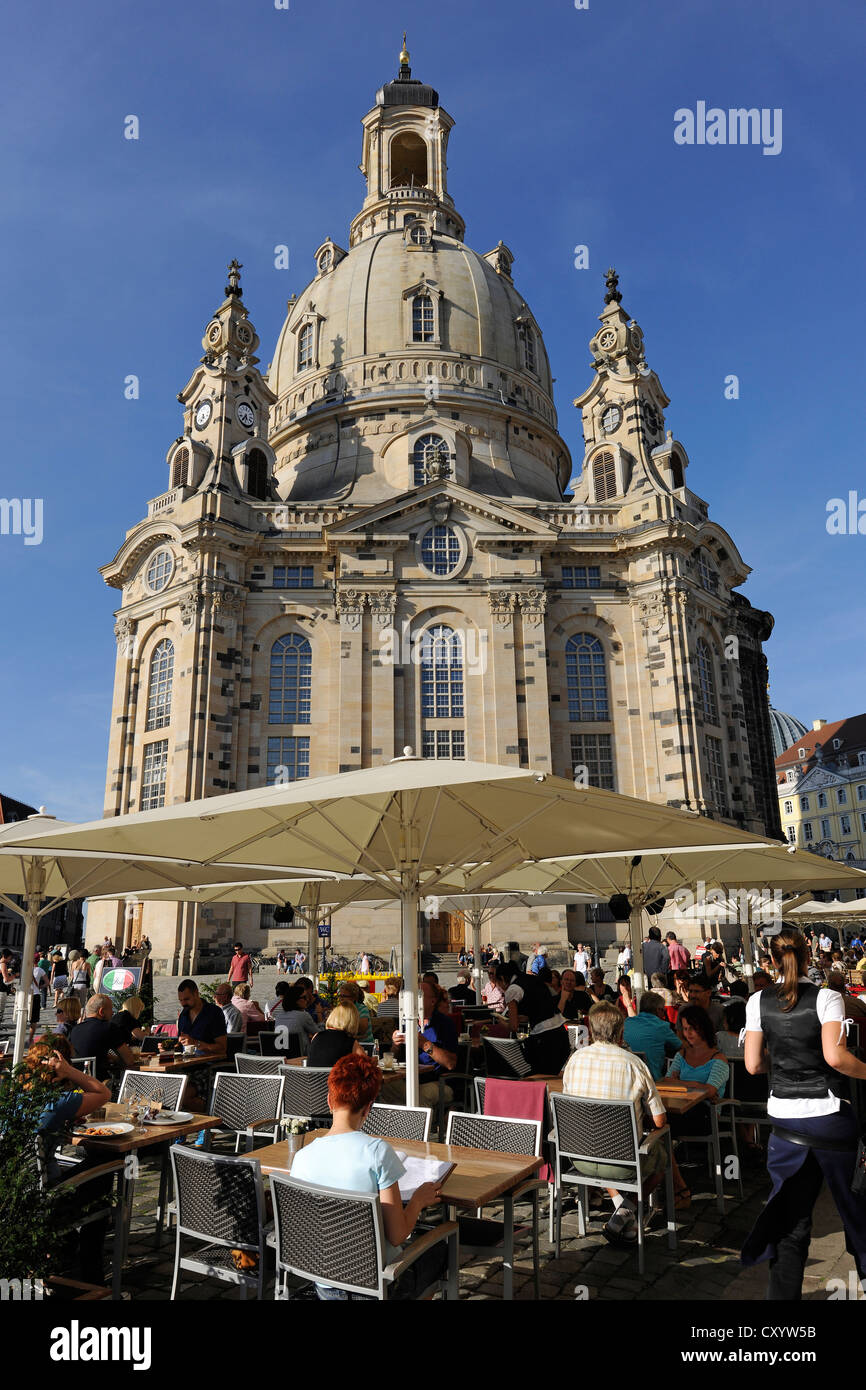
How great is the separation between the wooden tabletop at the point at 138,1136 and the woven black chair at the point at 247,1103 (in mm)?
132

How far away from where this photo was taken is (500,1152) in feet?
19.5

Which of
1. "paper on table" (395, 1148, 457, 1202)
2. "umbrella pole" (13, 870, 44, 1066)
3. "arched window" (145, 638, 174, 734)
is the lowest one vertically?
"paper on table" (395, 1148, 457, 1202)

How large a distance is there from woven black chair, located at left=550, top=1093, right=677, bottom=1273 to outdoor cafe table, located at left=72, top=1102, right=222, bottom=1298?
2834 mm

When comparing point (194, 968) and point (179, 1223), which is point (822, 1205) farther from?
point (194, 968)

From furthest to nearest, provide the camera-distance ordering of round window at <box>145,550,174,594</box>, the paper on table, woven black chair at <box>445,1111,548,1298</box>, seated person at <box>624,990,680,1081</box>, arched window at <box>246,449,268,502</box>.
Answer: arched window at <box>246,449,268,502</box>
round window at <box>145,550,174,594</box>
seated person at <box>624,990,680,1081</box>
woven black chair at <box>445,1111,548,1298</box>
the paper on table

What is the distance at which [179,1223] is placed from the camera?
207 inches

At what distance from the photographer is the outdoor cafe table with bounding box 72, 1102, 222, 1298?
18.9 feet

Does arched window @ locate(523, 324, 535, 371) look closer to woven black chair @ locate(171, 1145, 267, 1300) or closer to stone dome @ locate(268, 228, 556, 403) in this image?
stone dome @ locate(268, 228, 556, 403)

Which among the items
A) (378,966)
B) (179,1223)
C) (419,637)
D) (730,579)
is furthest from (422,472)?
(179,1223)

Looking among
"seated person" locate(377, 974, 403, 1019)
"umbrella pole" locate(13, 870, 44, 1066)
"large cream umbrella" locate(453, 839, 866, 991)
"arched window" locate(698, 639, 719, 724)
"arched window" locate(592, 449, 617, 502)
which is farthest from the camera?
"arched window" locate(592, 449, 617, 502)

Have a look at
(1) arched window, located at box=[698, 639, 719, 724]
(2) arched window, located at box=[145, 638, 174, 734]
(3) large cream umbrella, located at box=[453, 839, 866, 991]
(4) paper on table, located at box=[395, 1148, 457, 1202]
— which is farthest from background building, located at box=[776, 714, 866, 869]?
(4) paper on table, located at box=[395, 1148, 457, 1202]

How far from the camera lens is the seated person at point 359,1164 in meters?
4.23

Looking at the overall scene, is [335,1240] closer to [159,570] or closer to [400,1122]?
[400,1122]

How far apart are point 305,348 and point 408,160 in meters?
19.1
